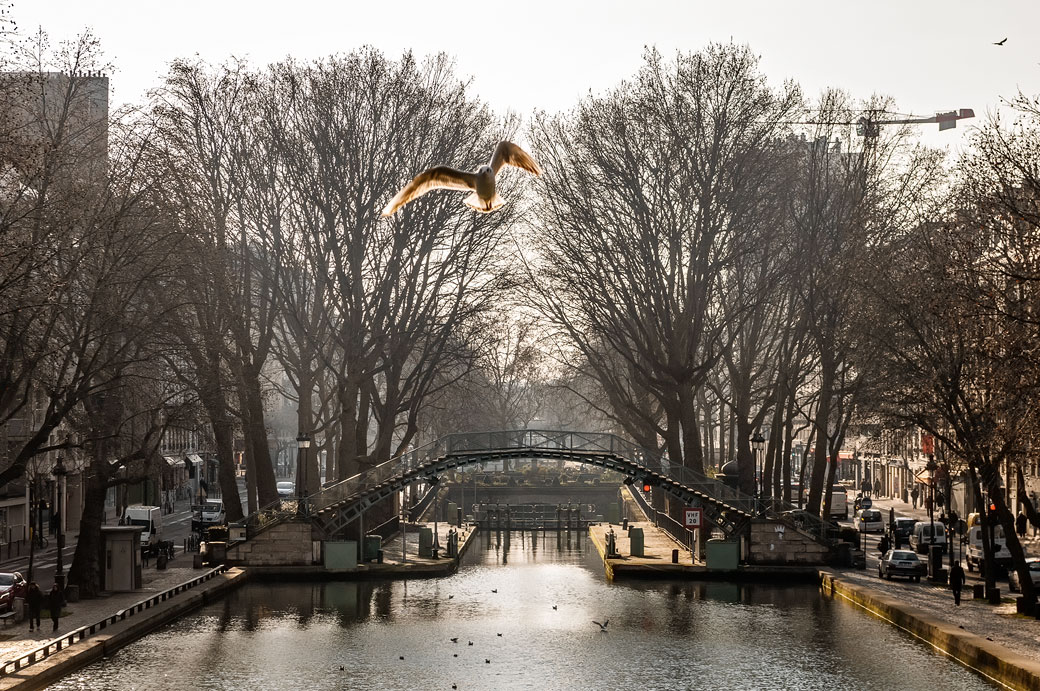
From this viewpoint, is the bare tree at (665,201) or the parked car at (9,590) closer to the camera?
the parked car at (9,590)

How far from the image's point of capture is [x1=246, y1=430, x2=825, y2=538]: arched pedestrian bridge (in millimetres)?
54312

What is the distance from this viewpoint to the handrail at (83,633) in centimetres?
2920

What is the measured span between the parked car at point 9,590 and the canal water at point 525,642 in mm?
5047

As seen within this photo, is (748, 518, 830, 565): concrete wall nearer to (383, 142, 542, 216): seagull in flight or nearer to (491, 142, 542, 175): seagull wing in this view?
(383, 142, 542, 216): seagull in flight

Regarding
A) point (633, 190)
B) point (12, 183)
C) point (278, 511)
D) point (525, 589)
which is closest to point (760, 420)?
point (633, 190)

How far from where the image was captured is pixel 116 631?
115ft

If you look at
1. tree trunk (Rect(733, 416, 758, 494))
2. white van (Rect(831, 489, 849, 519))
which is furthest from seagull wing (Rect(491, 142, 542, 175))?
white van (Rect(831, 489, 849, 519))

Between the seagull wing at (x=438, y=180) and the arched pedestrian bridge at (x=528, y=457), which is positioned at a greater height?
the seagull wing at (x=438, y=180)

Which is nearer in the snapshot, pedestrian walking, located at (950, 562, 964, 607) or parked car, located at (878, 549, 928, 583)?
pedestrian walking, located at (950, 562, 964, 607)

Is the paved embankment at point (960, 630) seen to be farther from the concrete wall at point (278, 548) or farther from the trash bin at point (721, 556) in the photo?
the concrete wall at point (278, 548)

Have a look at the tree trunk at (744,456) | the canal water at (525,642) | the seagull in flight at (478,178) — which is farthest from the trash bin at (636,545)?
the seagull in flight at (478,178)

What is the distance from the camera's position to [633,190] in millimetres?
56188

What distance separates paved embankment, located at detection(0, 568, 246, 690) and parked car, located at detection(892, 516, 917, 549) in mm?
31141

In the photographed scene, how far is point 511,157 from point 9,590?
86.3 feet
